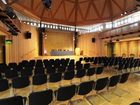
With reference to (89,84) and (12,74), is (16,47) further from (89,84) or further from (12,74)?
(89,84)

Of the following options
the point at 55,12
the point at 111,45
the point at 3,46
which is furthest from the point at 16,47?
the point at 111,45

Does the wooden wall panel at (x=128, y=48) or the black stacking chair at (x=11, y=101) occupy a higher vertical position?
the wooden wall panel at (x=128, y=48)

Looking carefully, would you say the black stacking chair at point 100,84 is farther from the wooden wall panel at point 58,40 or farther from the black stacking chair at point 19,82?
the wooden wall panel at point 58,40

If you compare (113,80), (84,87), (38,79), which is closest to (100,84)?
(113,80)

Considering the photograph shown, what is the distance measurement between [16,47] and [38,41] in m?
6.87

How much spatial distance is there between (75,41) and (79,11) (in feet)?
17.3

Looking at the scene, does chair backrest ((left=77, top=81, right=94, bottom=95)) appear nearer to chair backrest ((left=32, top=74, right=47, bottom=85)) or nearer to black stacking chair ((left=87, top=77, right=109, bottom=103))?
black stacking chair ((left=87, top=77, right=109, bottom=103))

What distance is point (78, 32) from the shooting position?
84.0ft

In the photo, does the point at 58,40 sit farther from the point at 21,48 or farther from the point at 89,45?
the point at 21,48

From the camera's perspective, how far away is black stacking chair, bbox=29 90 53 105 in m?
3.27

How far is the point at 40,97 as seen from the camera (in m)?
3.34

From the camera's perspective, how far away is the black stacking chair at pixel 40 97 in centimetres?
327

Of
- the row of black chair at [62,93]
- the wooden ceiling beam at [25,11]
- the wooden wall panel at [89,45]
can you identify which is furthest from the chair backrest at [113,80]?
the wooden wall panel at [89,45]

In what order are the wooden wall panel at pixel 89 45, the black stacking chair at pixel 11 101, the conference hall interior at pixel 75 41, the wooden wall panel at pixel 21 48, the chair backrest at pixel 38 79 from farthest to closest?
the wooden wall panel at pixel 89 45 → the wooden wall panel at pixel 21 48 → the conference hall interior at pixel 75 41 → the chair backrest at pixel 38 79 → the black stacking chair at pixel 11 101
